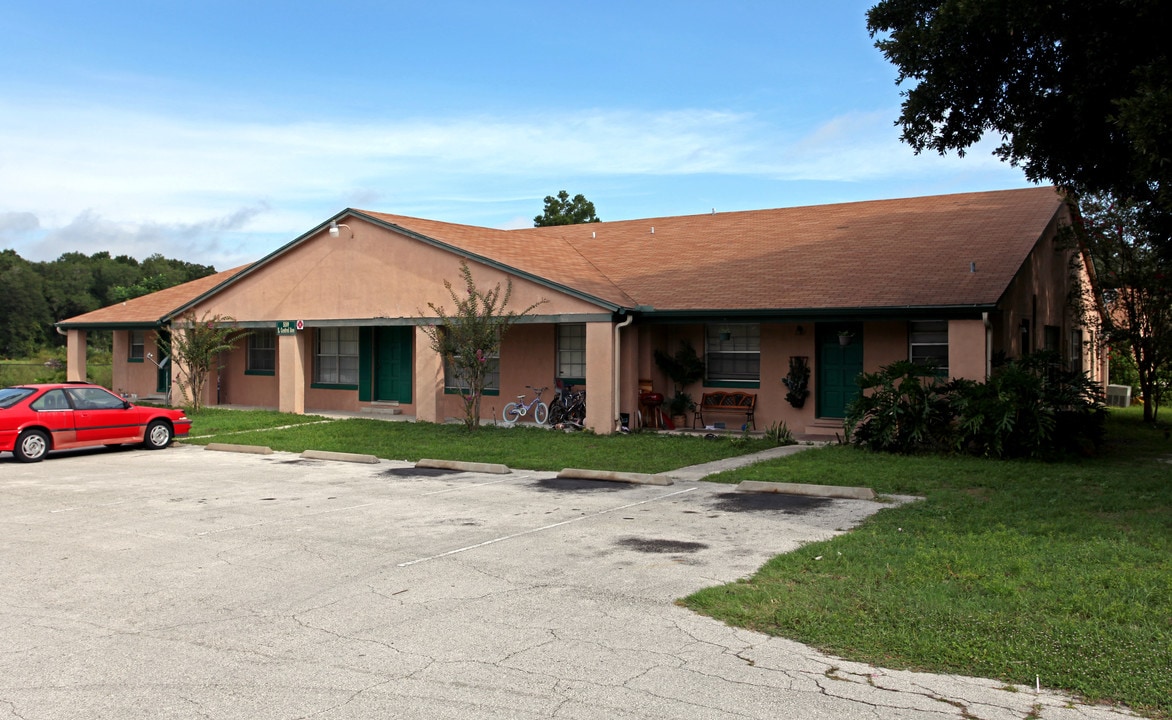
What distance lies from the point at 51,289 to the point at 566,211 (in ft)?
173

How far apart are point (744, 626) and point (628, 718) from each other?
6.21 feet

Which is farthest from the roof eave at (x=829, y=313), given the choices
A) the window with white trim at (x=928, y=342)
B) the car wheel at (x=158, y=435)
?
the car wheel at (x=158, y=435)

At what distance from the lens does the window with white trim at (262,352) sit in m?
27.5

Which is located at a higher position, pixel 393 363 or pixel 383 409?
pixel 393 363

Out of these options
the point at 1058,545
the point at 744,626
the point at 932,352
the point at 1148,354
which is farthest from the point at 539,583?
the point at 1148,354

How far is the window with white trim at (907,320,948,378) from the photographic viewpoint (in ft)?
61.3

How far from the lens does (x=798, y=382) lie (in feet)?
64.3

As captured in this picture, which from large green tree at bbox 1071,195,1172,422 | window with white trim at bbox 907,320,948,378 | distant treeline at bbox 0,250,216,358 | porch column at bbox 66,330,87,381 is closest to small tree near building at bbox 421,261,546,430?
window with white trim at bbox 907,320,948,378

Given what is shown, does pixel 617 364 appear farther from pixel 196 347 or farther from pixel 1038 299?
pixel 196 347

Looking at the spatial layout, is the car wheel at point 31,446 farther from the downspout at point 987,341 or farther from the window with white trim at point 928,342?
the downspout at point 987,341

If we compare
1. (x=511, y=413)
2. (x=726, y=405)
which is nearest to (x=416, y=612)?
(x=726, y=405)

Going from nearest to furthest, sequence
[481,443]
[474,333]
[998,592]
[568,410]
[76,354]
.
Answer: [998,592] < [481,443] < [474,333] < [568,410] < [76,354]

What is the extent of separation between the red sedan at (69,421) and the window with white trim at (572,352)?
865 cm

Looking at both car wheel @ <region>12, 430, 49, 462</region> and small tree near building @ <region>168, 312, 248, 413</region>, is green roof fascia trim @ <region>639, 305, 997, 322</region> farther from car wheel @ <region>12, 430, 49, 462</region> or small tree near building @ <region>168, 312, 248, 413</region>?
small tree near building @ <region>168, 312, 248, 413</region>
